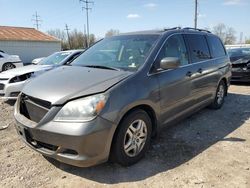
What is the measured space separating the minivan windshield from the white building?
25.5 metres

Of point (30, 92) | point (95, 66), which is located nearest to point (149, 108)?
point (95, 66)

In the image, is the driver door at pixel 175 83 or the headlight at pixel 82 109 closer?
the headlight at pixel 82 109

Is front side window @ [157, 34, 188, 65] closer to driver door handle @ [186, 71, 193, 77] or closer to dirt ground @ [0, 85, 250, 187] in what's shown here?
driver door handle @ [186, 71, 193, 77]

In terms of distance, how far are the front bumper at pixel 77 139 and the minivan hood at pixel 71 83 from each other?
31 centimetres

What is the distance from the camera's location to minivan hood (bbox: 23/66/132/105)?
2.93 m

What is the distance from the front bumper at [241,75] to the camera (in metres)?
9.17

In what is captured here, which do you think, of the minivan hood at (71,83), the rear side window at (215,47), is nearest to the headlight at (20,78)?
the minivan hood at (71,83)

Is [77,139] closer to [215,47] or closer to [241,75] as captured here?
[215,47]

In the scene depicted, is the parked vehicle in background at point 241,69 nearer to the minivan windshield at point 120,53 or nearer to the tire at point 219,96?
the tire at point 219,96

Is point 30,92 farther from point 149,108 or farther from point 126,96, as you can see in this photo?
point 149,108

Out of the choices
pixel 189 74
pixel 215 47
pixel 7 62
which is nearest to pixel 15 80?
pixel 189 74

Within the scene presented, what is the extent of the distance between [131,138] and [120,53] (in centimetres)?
139

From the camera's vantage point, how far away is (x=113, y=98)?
2.92 metres

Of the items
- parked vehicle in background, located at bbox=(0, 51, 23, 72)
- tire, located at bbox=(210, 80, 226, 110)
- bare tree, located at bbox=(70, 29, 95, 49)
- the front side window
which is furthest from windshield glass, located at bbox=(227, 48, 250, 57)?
bare tree, located at bbox=(70, 29, 95, 49)
